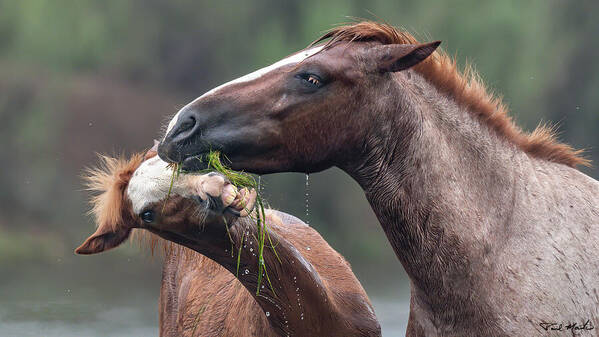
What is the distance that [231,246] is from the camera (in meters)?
3.66

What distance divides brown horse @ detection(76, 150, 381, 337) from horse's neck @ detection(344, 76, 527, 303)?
62cm

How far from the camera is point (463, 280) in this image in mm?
2982

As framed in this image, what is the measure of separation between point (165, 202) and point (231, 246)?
0.35 meters

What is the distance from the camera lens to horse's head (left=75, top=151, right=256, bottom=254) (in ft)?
11.2

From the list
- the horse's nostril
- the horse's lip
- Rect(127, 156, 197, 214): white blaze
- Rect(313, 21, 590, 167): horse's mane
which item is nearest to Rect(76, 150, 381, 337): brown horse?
Rect(127, 156, 197, 214): white blaze

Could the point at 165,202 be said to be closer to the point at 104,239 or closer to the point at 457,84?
the point at 104,239

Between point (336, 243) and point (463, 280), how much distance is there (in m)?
5.31

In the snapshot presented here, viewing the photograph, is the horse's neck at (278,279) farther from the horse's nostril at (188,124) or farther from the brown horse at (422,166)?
the horse's nostril at (188,124)

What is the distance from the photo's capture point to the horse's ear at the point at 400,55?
293 cm

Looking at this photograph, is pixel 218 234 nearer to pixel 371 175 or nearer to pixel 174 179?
pixel 174 179

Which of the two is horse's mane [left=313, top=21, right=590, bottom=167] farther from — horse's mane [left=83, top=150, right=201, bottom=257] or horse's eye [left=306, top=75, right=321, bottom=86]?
horse's mane [left=83, top=150, right=201, bottom=257]
